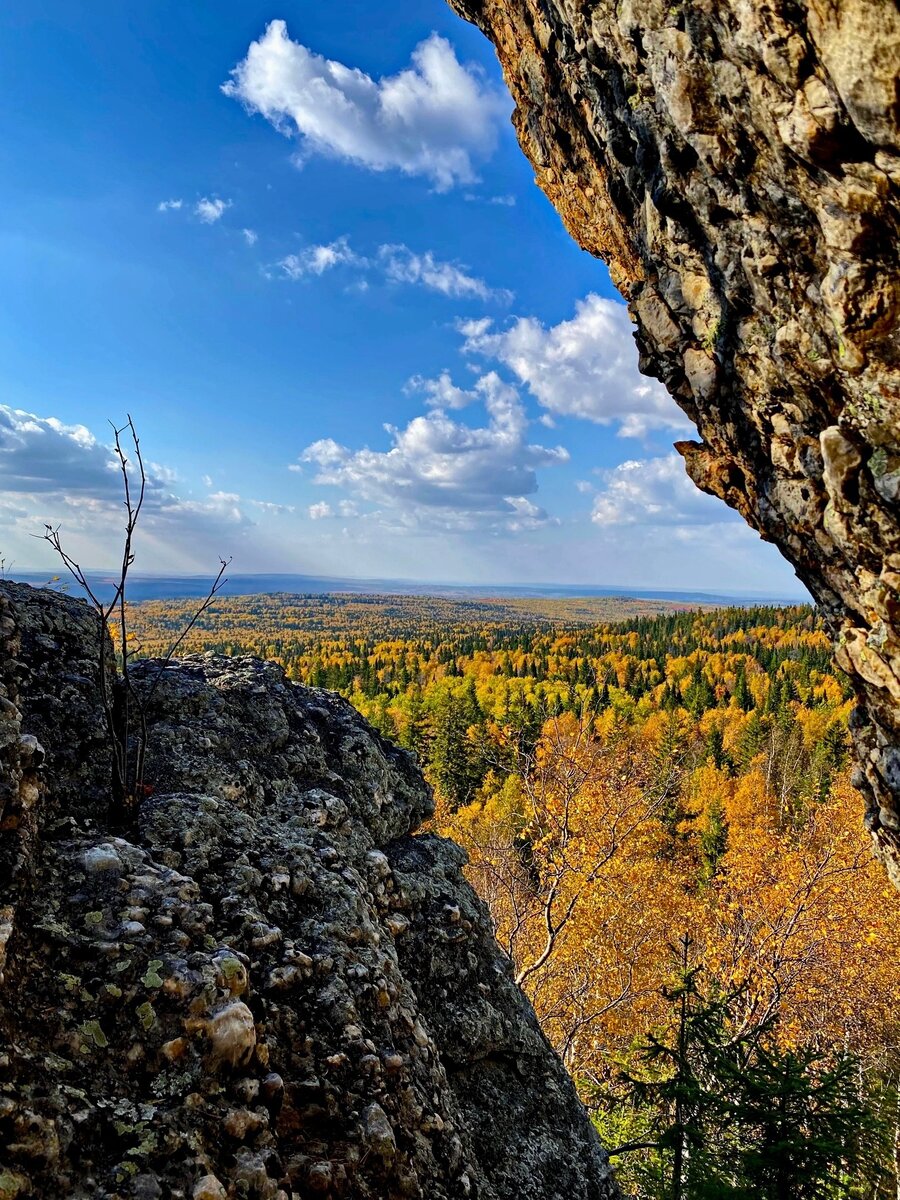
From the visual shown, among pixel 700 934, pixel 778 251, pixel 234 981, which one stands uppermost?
pixel 778 251

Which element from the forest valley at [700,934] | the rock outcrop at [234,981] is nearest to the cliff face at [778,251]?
the forest valley at [700,934]

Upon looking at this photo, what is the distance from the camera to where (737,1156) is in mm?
7344

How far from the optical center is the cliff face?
510cm

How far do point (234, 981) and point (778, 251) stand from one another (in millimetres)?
7655

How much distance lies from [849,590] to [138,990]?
7392mm

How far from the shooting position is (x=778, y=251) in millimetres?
6168

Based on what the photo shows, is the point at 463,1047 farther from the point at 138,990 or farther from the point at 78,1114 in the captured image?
the point at 78,1114

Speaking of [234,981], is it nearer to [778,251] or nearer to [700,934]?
[778,251]

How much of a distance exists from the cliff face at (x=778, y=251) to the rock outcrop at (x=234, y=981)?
5271 mm

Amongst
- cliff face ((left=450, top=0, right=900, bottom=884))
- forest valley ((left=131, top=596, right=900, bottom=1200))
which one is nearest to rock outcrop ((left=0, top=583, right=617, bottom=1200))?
forest valley ((left=131, top=596, right=900, bottom=1200))

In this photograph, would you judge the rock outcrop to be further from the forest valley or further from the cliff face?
the cliff face

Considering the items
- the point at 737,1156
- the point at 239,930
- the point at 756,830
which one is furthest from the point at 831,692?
the point at 239,930

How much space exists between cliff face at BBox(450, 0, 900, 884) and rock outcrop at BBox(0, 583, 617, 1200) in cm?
527

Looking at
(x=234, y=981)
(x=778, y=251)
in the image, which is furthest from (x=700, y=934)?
(x=234, y=981)
